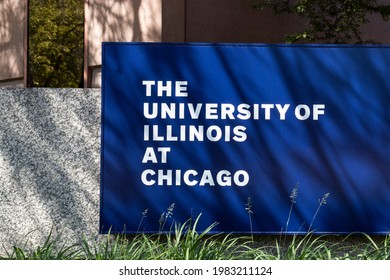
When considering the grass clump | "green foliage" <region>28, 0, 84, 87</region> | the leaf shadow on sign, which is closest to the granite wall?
the grass clump

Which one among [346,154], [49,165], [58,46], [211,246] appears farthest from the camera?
[58,46]

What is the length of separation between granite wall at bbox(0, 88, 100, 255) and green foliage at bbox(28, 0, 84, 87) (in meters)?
8.50

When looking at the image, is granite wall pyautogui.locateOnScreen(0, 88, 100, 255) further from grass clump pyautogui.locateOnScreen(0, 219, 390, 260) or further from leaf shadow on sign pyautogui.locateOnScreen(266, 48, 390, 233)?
leaf shadow on sign pyautogui.locateOnScreen(266, 48, 390, 233)

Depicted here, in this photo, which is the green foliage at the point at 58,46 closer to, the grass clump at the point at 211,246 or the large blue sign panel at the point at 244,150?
the grass clump at the point at 211,246

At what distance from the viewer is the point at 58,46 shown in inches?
648

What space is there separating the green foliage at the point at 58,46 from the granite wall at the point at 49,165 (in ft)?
27.9

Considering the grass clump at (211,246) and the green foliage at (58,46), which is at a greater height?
the green foliage at (58,46)

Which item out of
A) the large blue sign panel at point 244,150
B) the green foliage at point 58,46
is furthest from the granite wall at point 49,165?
the green foliage at point 58,46

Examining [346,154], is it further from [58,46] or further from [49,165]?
[58,46]

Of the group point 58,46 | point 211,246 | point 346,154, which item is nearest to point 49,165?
point 211,246

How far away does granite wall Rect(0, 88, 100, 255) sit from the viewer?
25.3 ft

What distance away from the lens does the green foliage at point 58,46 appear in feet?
53.7

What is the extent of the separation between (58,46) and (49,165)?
9.00 m

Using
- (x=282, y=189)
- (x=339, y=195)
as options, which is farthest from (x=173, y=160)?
(x=339, y=195)
